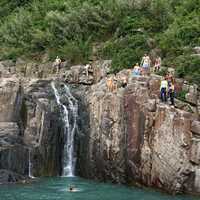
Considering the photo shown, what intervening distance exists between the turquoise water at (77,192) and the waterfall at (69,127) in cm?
309

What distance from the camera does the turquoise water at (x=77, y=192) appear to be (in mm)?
26938

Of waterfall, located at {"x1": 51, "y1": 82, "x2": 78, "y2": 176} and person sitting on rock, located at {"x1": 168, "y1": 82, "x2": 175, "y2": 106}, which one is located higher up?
person sitting on rock, located at {"x1": 168, "y1": 82, "x2": 175, "y2": 106}

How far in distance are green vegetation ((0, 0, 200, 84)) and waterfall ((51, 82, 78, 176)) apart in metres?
4.75

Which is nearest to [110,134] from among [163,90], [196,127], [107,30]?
[163,90]

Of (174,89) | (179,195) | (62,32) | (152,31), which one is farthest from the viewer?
(62,32)

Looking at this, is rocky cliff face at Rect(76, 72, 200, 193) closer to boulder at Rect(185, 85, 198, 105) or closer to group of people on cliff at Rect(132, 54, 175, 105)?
group of people on cliff at Rect(132, 54, 175, 105)

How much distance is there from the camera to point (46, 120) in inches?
1356

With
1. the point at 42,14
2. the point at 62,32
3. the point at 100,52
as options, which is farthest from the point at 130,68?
the point at 42,14

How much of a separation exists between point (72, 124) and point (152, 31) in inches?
480

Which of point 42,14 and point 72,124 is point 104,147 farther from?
point 42,14

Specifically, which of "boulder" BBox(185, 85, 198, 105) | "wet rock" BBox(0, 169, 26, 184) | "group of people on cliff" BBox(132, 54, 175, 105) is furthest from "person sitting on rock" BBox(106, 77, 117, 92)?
"wet rock" BBox(0, 169, 26, 184)

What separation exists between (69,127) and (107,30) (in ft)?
44.2

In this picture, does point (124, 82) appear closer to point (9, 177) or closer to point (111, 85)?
point (111, 85)

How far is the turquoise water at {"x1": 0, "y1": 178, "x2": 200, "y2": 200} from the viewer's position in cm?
2694
